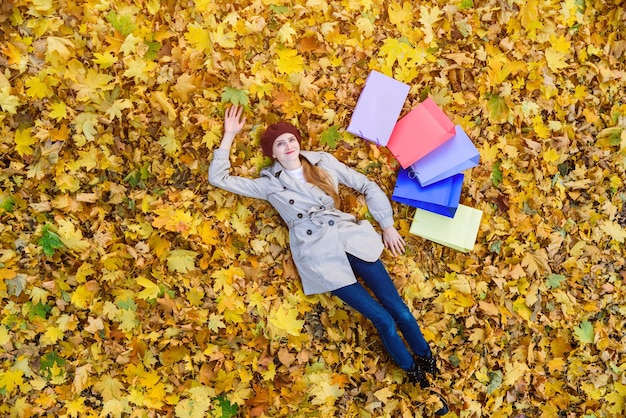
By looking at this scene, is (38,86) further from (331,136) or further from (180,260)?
(331,136)

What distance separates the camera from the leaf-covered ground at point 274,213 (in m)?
3.34

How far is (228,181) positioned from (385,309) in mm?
1458

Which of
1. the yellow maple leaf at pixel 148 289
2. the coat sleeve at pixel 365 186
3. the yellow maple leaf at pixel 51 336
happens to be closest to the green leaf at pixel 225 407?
the yellow maple leaf at pixel 148 289

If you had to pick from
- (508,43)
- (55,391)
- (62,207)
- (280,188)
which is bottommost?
(55,391)

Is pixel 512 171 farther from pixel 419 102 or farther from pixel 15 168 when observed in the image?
pixel 15 168

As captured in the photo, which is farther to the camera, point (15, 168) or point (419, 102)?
point (419, 102)

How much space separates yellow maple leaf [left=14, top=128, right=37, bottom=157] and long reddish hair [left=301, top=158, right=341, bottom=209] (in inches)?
72.2

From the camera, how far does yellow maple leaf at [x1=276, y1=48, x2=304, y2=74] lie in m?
3.58

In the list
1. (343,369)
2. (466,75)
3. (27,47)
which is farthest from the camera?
(466,75)

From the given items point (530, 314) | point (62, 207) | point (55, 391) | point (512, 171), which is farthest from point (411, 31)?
point (55, 391)

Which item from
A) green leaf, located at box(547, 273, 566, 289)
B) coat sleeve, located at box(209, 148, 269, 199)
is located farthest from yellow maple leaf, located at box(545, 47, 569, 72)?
coat sleeve, located at box(209, 148, 269, 199)

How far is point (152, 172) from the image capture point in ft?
11.4

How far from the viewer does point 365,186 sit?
3598 mm

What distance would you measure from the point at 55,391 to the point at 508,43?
4.23 metres
